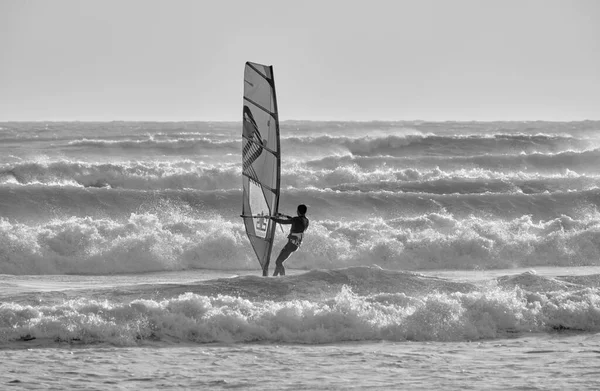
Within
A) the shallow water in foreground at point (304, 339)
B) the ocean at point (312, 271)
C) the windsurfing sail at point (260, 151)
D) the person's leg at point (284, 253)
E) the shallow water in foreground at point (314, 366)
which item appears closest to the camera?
the shallow water in foreground at point (314, 366)

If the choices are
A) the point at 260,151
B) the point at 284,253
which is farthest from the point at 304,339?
the point at 260,151

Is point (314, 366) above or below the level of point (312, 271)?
below

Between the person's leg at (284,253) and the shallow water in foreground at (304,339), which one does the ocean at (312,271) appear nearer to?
the shallow water in foreground at (304,339)

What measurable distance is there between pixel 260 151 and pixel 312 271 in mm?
1642

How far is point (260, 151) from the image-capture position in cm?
1326

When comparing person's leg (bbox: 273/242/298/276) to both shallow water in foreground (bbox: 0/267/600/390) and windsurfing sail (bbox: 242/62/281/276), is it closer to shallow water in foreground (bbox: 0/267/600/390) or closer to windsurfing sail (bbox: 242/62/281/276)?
windsurfing sail (bbox: 242/62/281/276)

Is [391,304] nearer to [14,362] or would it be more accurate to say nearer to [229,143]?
[14,362]

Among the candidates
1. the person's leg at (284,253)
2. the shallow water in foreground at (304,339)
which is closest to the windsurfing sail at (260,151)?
the person's leg at (284,253)

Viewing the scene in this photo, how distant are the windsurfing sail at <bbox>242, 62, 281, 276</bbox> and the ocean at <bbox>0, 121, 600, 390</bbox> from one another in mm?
1083

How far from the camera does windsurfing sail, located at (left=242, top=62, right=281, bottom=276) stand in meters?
13.0

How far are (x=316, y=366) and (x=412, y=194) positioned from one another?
45.6 feet

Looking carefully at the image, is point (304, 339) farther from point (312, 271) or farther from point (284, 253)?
point (284, 253)

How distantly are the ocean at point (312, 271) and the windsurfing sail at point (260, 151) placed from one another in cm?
108

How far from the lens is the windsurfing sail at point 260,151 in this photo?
12961 millimetres
